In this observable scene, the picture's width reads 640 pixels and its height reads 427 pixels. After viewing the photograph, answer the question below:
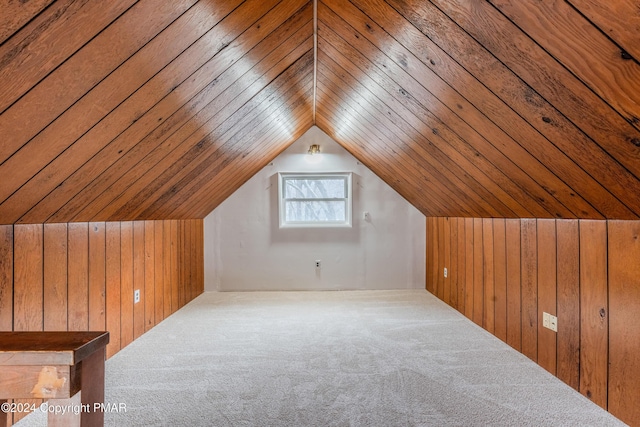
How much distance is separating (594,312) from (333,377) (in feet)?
4.57

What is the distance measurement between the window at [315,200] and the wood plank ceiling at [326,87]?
2134 millimetres

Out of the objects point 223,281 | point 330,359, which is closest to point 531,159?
point 330,359

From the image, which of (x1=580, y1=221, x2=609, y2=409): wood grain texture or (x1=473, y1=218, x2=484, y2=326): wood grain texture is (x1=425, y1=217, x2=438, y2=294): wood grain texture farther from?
(x1=580, y1=221, x2=609, y2=409): wood grain texture

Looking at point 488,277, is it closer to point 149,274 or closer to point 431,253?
point 431,253

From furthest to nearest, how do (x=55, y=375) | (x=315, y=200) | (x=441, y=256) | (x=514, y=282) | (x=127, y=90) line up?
1. (x=315, y=200)
2. (x=441, y=256)
3. (x=514, y=282)
4. (x=127, y=90)
5. (x=55, y=375)

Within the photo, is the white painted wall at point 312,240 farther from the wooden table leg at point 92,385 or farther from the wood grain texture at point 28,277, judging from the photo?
the wooden table leg at point 92,385

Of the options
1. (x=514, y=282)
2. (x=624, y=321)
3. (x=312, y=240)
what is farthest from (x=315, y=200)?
(x=624, y=321)

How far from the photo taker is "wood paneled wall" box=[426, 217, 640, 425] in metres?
1.67

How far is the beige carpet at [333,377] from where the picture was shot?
175cm

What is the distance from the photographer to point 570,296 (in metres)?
2.05

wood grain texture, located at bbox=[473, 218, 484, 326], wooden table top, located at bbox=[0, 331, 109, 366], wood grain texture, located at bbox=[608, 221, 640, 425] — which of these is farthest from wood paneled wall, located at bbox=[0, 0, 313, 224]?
wood grain texture, located at bbox=[473, 218, 484, 326]

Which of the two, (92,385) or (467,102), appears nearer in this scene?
(92,385)

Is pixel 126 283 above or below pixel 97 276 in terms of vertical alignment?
below

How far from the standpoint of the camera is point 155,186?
8.39 feet
